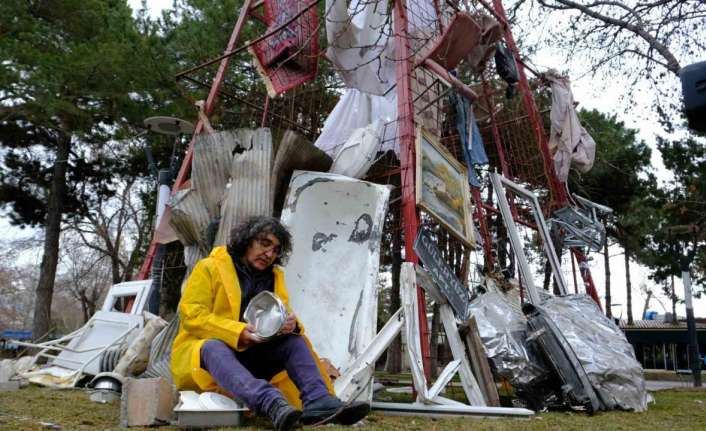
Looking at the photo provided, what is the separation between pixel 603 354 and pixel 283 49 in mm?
3851

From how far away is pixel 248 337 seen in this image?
7.84 ft

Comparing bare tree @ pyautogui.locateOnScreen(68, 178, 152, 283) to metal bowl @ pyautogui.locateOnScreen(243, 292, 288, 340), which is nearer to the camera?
metal bowl @ pyautogui.locateOnScreen(243, 292, 288, 340)

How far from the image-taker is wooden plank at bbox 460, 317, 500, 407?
339 centimetres

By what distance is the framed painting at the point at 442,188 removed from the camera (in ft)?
13.1

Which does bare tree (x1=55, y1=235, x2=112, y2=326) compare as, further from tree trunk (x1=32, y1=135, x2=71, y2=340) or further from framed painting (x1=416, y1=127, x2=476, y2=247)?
framed painting (x1=416, y1=127, x2=476, y2=247)

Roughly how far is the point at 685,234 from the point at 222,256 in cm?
1160

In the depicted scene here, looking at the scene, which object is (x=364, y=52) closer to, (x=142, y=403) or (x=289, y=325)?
(x=289, y=325)

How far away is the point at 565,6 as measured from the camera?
5988 millimetres

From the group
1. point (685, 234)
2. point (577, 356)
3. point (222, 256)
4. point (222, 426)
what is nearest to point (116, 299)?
point (222, 256)

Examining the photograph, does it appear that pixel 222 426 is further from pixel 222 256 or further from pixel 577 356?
pixel 577 356

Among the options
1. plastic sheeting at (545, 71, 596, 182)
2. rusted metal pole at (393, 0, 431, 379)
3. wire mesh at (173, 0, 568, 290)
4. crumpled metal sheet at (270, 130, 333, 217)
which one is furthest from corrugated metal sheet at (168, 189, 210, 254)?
plastic sheeting at (545, 71, 596, 182)

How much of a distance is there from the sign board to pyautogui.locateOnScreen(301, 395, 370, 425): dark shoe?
1.22 metres

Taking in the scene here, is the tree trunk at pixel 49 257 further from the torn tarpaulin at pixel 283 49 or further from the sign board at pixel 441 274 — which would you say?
the sign board at pixel 441 274

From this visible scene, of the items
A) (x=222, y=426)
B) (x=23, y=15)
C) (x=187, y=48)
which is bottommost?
(x=222, y=426)
